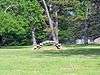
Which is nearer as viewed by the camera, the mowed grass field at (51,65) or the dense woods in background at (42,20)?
the mowed grass field at (51,65)

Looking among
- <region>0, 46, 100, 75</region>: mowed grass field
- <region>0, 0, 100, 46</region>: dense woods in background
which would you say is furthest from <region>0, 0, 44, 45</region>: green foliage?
<region>0, 46, 100, 75</region>: mowed grass field

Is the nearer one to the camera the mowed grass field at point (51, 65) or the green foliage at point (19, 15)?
the mowed grass field at point (51, 65)

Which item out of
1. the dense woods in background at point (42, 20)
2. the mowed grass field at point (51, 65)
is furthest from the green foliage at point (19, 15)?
the mowed grass field at point (51, 65)

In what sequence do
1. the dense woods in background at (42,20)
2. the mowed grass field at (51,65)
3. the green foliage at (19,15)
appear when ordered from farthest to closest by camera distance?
the dense woods in background at (42,20), the green foliage at (19,15), the mowed grass field at (51,65)

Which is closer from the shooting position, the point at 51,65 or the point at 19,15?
the point at 51,65

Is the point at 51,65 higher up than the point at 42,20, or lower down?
higher up

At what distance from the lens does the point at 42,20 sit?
6397cm

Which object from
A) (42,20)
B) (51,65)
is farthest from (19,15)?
(51,65)

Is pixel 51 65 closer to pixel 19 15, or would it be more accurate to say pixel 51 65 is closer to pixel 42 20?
pixel 19 15

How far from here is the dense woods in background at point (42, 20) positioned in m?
59.5

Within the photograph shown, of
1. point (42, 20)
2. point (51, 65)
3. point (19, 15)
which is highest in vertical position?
point (19, 15)

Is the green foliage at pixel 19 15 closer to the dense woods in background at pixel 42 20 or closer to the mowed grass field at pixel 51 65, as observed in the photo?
the dense woods in background at pixel 42 20

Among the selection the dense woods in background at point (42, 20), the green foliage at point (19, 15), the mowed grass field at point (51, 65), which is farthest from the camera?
the dense woods in background at point (42, 20)

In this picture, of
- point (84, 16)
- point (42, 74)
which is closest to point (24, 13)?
point (84, 16)
